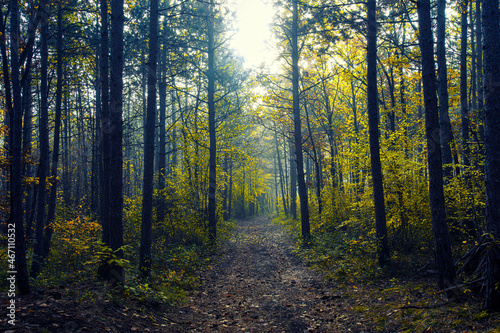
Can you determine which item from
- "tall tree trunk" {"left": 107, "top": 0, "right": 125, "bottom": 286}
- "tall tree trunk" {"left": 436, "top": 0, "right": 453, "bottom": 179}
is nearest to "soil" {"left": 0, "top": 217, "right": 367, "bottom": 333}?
"tall tree trunk" {"left": 107, "top": 0, "right": 125, "bottom": 286}

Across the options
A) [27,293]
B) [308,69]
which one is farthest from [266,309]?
[308,69]

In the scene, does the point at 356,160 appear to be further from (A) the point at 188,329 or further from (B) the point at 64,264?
(B) the point at 64,264

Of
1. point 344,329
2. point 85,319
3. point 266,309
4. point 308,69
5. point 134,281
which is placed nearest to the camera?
point 85,319

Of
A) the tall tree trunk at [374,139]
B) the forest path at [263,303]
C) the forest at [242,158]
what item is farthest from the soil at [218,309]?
the tall tree trunk at [374,139]

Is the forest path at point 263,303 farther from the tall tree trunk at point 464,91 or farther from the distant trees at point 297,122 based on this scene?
the tall tree trunk at point 464,91

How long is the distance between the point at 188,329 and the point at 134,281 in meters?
2.79

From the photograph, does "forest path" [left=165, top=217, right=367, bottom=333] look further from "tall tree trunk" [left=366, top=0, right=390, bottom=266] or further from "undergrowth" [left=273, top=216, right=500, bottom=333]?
"tall tree trunk" [left=366, top=0, right=390, bottom=266]

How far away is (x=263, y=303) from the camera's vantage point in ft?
22.3

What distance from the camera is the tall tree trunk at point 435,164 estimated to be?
5.61m

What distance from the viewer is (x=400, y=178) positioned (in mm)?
8656

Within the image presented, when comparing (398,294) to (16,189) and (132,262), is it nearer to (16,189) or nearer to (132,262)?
(16,189)

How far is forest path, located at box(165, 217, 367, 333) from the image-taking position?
549 centimetres

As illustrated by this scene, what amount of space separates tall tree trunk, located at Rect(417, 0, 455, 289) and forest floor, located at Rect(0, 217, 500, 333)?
27.7 inches

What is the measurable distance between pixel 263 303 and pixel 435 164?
5.14 metres
